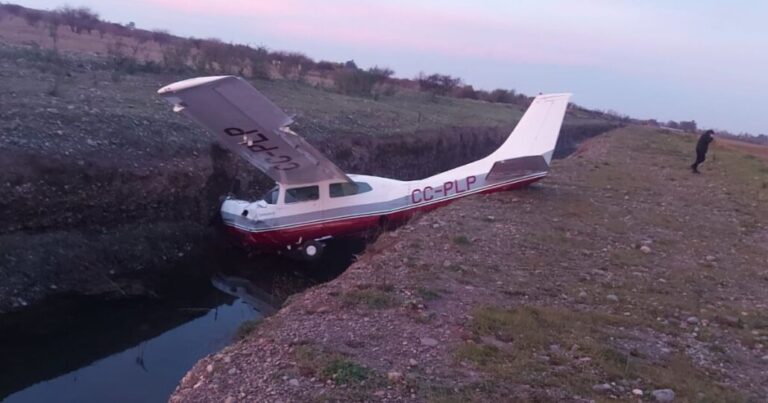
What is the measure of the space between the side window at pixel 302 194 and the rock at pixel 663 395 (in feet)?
29.1

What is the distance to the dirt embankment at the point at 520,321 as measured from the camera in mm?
6320

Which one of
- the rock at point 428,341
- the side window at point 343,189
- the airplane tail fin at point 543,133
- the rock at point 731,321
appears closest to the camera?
the rock at point 428,341

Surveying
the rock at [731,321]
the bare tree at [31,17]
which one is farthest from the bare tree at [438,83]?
the rock at [731,321]

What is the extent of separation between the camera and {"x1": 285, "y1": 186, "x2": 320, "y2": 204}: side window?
1419 centimetres

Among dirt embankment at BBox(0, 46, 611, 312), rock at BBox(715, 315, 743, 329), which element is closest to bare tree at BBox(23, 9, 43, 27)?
dirt embankment at BBox(0, 46, 611, 312)

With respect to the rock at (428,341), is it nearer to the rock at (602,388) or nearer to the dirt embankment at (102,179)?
the rock at (602,388)

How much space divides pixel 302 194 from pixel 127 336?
4.96m

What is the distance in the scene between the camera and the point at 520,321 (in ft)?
26.0

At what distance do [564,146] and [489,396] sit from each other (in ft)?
147

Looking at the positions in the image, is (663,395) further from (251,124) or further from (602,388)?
(251,124)

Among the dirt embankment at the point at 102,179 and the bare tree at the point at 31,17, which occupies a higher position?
the bare tree at the point at 31,17

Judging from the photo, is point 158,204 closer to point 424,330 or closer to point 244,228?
point 244,228

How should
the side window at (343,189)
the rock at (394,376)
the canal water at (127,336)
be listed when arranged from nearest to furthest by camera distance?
the rock at (394,376) < the canal water at (127,336) < the side window at (343,189)

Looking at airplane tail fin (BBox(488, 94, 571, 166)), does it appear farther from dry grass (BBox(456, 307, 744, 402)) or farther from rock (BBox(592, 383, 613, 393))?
rock (BBox(592, 383, 613, 393))
